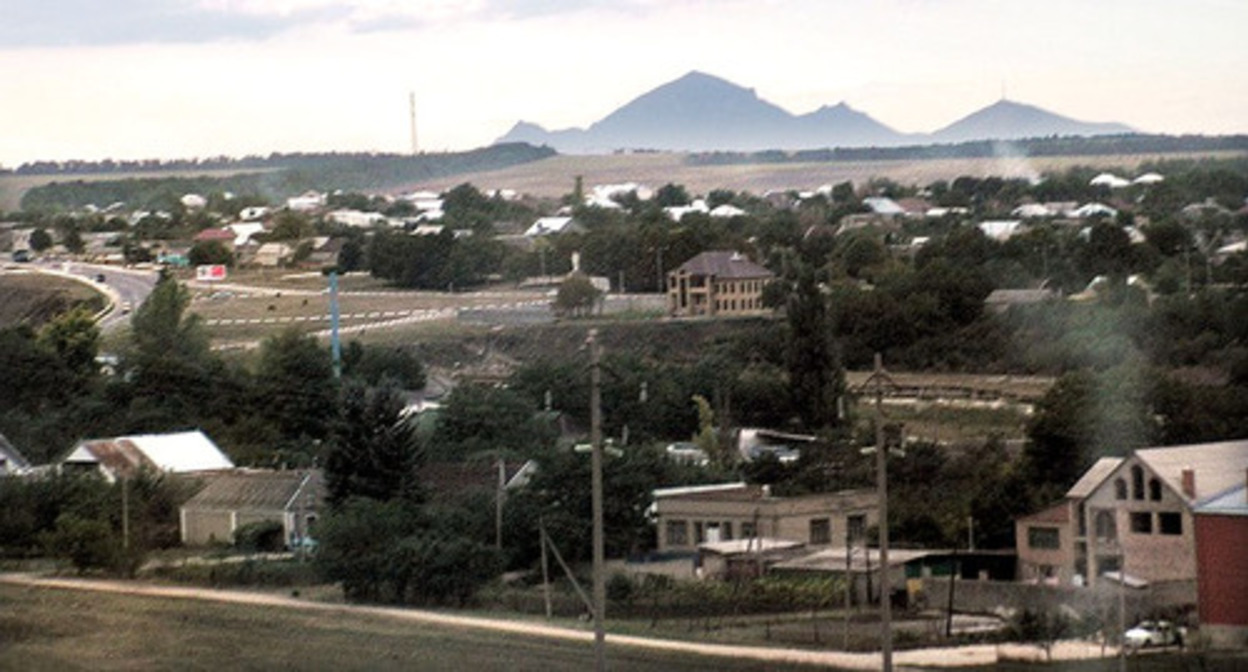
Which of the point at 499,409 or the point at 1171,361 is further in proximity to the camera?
the point at 499,409

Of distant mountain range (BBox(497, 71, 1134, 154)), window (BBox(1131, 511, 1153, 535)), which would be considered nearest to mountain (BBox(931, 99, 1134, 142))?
distant mountain range (BBox(497, 71, 1134, 154))

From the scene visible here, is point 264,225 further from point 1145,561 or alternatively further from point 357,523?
point 1145,561

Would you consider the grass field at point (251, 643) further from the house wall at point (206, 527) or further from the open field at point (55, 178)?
the open field at point (55, 178)

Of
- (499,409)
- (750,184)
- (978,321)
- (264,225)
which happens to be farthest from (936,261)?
(750,184)

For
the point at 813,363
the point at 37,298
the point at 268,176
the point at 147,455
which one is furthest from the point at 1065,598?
the point at 268,176

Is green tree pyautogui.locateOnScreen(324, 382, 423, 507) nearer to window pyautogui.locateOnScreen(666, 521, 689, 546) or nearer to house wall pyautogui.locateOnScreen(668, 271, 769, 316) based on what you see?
window pyautogui.locateOnScreen(666, 521, 689, 546)

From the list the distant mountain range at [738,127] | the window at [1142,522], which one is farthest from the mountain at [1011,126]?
the window at [1142,522]
